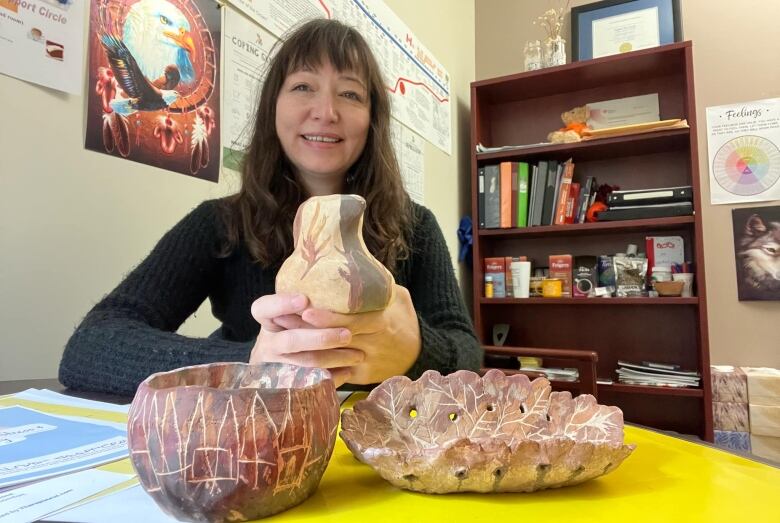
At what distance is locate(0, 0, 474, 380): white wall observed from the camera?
A: 79cm

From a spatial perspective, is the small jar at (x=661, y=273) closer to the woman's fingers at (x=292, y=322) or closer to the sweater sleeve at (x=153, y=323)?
the sweater sleeve at (x=153, y=323)

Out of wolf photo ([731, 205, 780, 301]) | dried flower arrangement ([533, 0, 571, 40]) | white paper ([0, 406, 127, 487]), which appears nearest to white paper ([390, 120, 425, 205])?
dried flower arrangement ([533, 0, 571, 40])

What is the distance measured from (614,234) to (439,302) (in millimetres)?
1572

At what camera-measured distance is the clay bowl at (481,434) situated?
28cm

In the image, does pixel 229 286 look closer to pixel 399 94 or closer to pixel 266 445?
pixel 266 445

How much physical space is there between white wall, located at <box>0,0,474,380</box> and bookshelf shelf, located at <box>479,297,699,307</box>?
1.52 m

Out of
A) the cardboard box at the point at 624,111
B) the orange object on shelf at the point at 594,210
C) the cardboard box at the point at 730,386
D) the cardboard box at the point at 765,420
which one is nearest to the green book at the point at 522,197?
the orange object on shelf at the point at 594,210

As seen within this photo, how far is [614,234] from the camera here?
89.0 inches

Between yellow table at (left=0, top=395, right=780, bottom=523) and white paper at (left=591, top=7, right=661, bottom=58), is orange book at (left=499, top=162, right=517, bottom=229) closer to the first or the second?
white paper at (left=591, top=7, right=661, bottom=58)

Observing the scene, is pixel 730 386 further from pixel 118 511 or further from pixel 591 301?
pixel 118 511

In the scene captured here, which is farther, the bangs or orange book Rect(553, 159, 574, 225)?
orange book Rect(553, 159, 574, 225)

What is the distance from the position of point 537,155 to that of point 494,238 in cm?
43

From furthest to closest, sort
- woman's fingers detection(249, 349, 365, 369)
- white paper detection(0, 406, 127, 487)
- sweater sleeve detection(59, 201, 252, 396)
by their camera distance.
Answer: sweater sleeve detection(59, 201, 252, 396), woman's fingers detection(249, 349, 365, 369), white paper detection(0, 406, 127, 487)

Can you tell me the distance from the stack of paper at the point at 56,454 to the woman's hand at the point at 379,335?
18 cm
